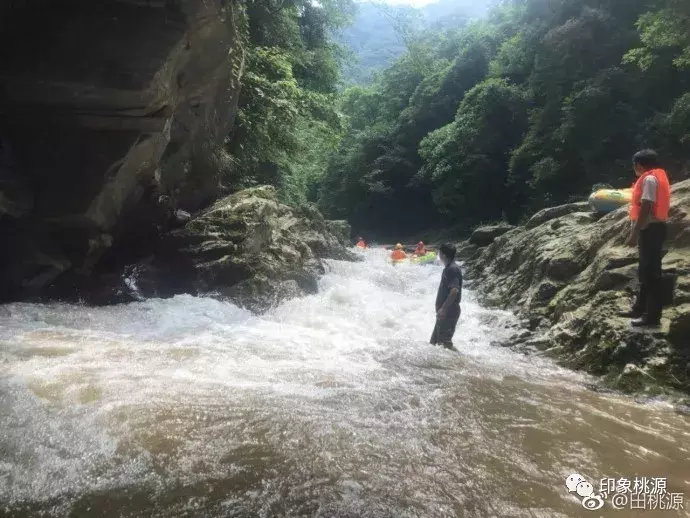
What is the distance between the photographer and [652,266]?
4781mm

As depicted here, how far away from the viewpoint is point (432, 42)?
39406mm

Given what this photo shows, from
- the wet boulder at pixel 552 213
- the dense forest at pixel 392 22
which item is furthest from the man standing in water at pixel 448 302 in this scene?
the dense forest at pixel 392 22

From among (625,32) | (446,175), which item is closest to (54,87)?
(625,32)

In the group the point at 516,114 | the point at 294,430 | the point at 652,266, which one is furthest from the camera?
the point at 516,114

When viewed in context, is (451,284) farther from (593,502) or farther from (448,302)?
(593,502)

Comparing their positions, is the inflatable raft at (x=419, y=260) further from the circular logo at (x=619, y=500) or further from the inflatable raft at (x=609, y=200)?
the circular logo at (x=619, y=500)

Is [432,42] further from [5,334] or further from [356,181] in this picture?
[5,334]

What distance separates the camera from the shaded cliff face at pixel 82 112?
244 inches

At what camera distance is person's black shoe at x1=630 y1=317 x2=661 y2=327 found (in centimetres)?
478

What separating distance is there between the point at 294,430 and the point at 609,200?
772cm

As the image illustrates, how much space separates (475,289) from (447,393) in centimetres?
697

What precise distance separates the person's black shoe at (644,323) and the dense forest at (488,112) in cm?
956

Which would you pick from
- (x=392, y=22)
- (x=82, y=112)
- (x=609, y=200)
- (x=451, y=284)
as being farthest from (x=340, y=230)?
(x=392, y=22)

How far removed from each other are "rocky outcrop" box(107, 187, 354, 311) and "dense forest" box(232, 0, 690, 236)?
302cm
